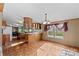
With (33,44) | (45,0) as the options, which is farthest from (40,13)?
(33,44)

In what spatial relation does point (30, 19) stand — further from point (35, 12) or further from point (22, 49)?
point (22, 49)

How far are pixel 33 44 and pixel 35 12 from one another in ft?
1.67

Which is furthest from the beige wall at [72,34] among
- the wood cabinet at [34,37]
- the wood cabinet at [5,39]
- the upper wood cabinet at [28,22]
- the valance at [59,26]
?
the wood cabinet at [5,39]

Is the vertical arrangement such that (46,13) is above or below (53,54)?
above

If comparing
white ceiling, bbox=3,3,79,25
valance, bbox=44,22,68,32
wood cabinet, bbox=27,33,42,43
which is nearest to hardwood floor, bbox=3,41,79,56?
wood cabinet, bbox=27,33,42,43

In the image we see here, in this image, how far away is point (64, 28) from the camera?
6.03 feet

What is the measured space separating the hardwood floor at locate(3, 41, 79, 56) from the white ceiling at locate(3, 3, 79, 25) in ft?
1.28

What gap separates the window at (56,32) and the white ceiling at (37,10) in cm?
17

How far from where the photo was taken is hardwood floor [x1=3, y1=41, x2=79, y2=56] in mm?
1799

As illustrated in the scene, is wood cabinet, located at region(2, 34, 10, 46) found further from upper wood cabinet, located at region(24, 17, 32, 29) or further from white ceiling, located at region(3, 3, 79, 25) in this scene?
upper wood cabinet, located at region(24, 17, 32, 29)

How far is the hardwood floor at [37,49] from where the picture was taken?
1.80 meters

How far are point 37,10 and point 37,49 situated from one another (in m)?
0.62

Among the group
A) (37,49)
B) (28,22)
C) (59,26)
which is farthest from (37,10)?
(37,49)

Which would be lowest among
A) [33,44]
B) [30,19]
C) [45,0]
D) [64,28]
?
[33,44]
